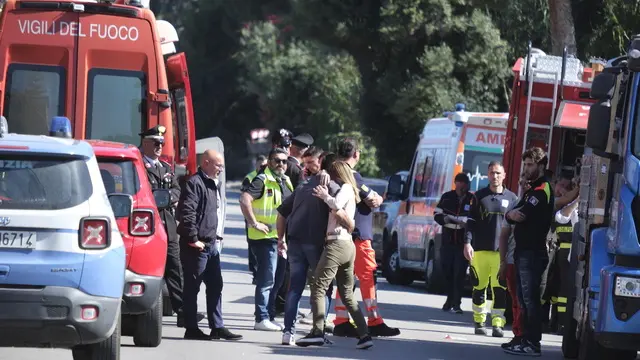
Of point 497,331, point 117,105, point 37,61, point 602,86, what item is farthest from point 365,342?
point 37,61

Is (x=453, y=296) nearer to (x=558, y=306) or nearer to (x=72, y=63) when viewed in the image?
(x=558, y=306)

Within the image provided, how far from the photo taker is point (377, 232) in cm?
2523

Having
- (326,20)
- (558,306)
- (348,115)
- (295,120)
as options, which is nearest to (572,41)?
(558,306)

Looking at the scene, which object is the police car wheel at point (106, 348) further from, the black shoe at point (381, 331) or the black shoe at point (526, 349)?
the black shoe at point (381, 331)

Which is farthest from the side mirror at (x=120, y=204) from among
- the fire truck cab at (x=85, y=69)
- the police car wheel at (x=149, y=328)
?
the fire truck cab at (x=85, y=69)

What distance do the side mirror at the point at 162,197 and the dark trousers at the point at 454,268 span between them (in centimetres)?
672

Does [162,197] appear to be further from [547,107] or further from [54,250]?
[547,107]

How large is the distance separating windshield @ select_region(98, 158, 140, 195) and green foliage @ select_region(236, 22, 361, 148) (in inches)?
1418

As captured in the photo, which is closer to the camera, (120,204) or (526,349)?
(120,204)

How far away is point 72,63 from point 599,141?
6.56 meters

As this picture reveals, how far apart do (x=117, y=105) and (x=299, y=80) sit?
4592 centimetres

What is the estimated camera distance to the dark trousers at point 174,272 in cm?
1362

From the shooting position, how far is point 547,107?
57.5 ft

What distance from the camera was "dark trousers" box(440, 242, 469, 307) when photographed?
18.0 metres
